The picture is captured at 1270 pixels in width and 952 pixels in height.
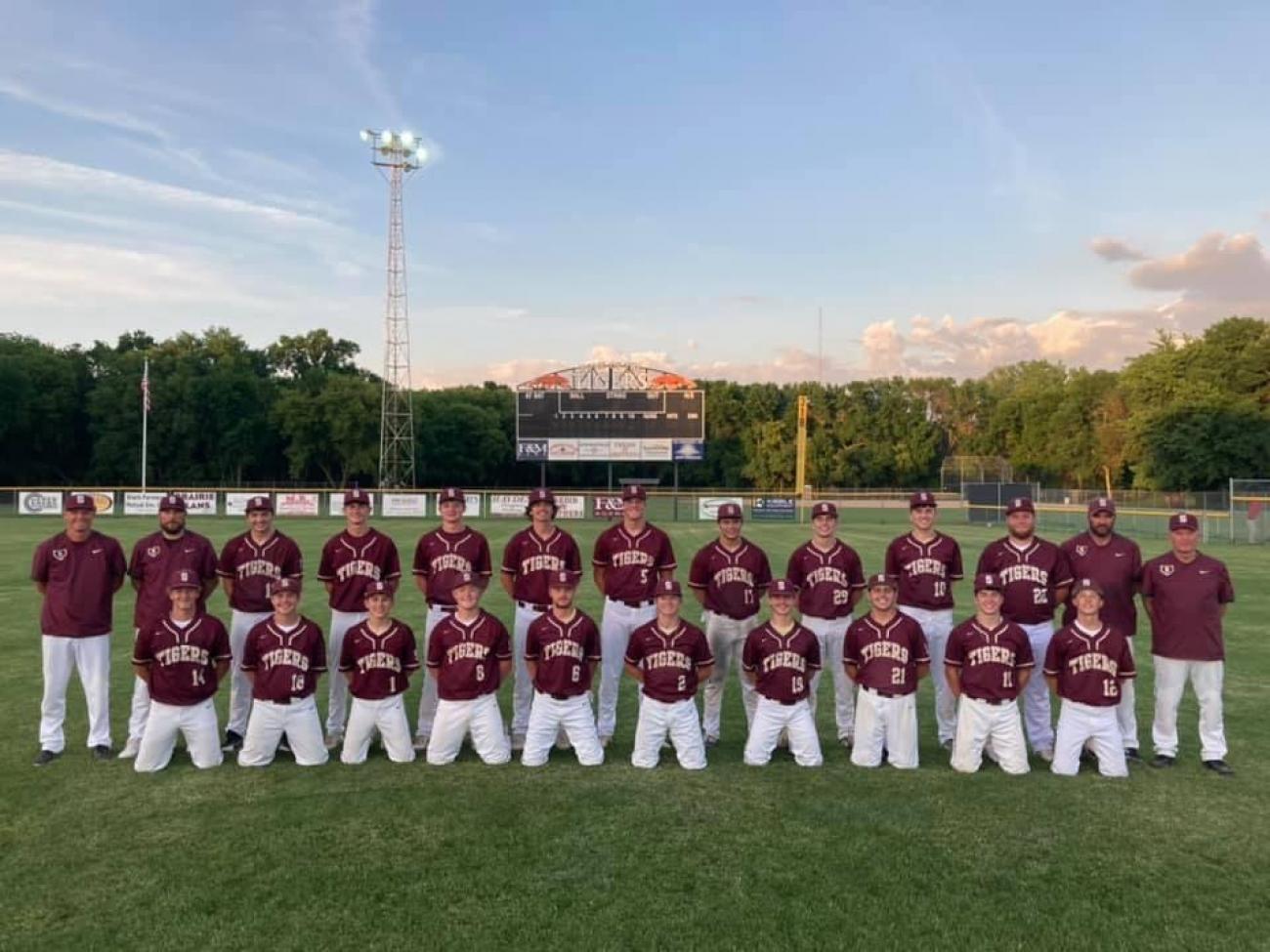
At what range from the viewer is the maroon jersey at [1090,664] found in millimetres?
5840

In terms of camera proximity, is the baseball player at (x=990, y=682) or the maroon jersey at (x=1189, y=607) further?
the maroon jersey at (x=1189, y=607)

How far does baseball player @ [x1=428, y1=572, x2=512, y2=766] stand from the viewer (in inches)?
235

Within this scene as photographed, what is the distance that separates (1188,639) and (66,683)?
7778mm

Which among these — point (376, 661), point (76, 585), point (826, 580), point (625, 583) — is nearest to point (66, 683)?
point (76, 585)

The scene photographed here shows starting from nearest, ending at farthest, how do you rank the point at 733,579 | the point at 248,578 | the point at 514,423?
the point at 248,578
the point at 733,579
the point at 514,423

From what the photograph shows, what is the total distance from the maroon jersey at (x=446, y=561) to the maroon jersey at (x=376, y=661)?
2.01ft

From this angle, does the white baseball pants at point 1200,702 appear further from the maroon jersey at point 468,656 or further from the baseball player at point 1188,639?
the maroon jersey at point 468,656

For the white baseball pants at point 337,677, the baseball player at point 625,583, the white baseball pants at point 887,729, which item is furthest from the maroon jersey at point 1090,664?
the white baseball pants at point 337,677

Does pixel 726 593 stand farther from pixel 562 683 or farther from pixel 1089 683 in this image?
pixel 1089 683

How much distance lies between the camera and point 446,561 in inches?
264

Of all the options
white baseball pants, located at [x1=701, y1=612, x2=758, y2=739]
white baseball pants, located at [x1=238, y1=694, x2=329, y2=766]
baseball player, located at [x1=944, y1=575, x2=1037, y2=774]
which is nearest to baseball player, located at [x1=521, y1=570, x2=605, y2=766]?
white baseball pants, located at [x1=701, y1=612, x2=758, y2=739]

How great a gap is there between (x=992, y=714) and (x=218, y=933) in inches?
184

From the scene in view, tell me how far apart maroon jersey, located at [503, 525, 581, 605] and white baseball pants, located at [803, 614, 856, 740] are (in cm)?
188

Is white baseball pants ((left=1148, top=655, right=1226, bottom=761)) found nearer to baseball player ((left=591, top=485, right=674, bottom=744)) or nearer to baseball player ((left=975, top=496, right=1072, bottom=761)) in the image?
baseball player ((left=975, top=496, right=1072, bottom=761))
